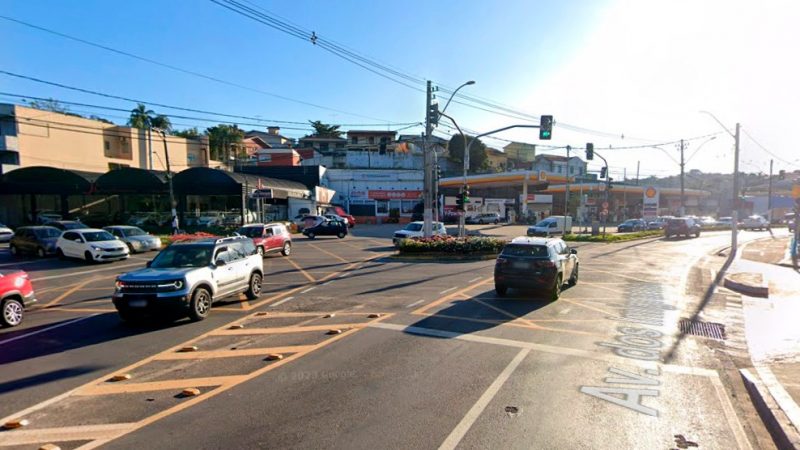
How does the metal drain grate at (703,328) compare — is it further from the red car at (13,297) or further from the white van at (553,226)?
the white van at (553,226)

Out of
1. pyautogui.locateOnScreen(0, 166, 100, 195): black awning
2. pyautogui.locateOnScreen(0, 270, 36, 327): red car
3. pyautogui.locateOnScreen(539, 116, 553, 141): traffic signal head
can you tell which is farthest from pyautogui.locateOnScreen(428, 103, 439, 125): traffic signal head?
pyautogui.locateOnScreen(0, 166, 100, 195): black awning

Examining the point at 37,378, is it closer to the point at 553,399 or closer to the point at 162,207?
the point at 553,399

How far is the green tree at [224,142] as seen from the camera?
71.7 meters

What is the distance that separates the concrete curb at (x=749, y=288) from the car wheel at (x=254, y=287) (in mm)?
14373

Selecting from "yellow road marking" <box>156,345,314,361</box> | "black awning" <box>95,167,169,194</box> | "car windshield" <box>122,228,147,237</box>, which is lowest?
"yellow road marking" <box>156,345,314,361</box>

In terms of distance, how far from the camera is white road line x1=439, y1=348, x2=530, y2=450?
478 cm

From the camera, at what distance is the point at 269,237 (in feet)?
78.4

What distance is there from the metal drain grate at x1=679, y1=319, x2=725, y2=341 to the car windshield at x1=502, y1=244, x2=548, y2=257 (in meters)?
3.47

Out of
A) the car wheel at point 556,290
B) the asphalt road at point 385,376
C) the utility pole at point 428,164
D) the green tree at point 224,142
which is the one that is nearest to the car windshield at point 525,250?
the car wheel at point 556,290

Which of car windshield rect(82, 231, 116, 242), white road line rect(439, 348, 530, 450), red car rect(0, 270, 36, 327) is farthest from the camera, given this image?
car windshield rect(82, 231, 116, 242)

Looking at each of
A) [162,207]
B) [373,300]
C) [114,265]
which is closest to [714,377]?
[373,300]

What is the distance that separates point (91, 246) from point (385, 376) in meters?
20.5

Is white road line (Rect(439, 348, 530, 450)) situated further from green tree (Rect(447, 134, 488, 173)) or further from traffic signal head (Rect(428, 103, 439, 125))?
green tree (Rect(447, 134, 488, 173))

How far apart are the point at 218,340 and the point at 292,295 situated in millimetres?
4844
